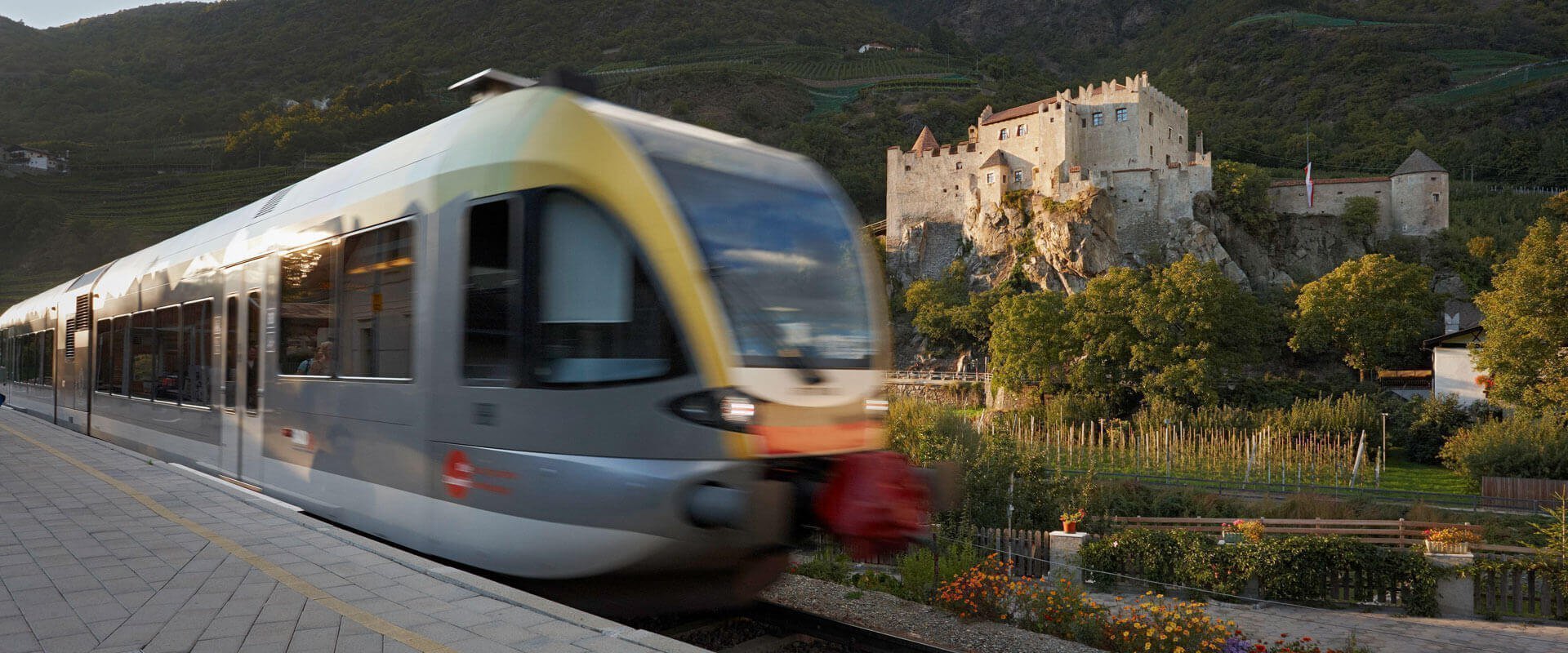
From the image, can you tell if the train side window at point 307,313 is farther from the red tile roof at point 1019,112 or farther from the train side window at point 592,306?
the red tile roof at point 1019,112

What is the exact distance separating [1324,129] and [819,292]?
131m

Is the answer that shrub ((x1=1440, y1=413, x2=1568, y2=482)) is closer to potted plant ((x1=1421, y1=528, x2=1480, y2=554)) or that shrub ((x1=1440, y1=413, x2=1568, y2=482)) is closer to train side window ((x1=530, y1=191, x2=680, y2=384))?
potted plant ((x1=1421, y1=528, x2=1480, y2=554))

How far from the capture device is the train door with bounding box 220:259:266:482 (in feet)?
29.5

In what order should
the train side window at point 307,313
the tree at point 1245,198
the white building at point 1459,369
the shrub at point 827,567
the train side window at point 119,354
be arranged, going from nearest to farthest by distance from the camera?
the train side window at point 307,313
the shrub at point 827,567
the train side window at point 119,354
the white building at point 1459,369
the tree at point 1245,198

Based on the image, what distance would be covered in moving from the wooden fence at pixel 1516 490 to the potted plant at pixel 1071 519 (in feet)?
52.8

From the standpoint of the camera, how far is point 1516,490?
2742cm

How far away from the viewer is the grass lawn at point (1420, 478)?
30.9 meters

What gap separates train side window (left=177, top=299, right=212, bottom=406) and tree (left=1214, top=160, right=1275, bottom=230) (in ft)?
253

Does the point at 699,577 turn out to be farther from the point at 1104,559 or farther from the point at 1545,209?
the point at 1545,209

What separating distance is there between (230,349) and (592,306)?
600cm

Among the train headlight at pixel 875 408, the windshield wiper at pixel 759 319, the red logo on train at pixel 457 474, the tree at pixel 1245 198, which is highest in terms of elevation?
the tree at pixel 1245 198

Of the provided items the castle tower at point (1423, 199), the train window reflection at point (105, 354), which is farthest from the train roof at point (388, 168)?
the castle tower at point (1423, 199)

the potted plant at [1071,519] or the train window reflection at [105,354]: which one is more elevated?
the train window reflection at [105,354]

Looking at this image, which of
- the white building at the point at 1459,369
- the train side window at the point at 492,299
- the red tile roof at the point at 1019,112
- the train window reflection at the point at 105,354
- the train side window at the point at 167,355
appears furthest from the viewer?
the red tile roof at the point at 1019,112
